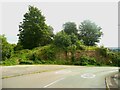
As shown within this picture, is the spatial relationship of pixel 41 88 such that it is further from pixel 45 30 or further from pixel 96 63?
pixel 45 30

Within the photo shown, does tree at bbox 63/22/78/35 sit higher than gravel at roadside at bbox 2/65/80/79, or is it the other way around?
tree at bbox 63/22/78/35

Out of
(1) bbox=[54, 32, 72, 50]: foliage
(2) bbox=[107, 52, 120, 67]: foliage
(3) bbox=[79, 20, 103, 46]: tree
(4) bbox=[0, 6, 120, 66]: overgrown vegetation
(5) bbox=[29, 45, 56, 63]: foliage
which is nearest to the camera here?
(4) bbox=[0, 6, 120, 66]: overgrown vegetation

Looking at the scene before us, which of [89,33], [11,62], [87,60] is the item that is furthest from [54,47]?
[89,33]

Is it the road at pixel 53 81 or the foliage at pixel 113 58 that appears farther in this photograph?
the foliage at pixel 113 58

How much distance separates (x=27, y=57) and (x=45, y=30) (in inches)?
438

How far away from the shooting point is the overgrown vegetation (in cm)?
4704

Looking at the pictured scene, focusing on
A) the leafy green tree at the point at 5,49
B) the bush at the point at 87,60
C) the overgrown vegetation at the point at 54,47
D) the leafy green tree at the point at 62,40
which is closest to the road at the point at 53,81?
the overgrown vegetation at the point at 54,47

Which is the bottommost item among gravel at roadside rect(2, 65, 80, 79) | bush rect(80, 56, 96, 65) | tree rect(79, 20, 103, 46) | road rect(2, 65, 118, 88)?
road rect(2, 65, 118, 88)

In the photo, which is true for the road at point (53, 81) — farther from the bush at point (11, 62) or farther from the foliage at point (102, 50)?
the foliage at point (102, 50)

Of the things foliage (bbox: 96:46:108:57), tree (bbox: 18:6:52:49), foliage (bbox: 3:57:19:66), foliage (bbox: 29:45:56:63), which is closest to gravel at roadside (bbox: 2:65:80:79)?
foliage (bbox: 3:57:19:66)

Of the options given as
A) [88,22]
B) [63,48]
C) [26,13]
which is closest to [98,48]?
[63,48]

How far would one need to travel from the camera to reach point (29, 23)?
54906 millimetres

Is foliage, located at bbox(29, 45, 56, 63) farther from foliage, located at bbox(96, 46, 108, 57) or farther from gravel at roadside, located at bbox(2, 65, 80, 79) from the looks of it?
gravel at roadside, located at bbox(2, 65, 80, 79)

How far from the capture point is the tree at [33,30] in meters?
55.0
